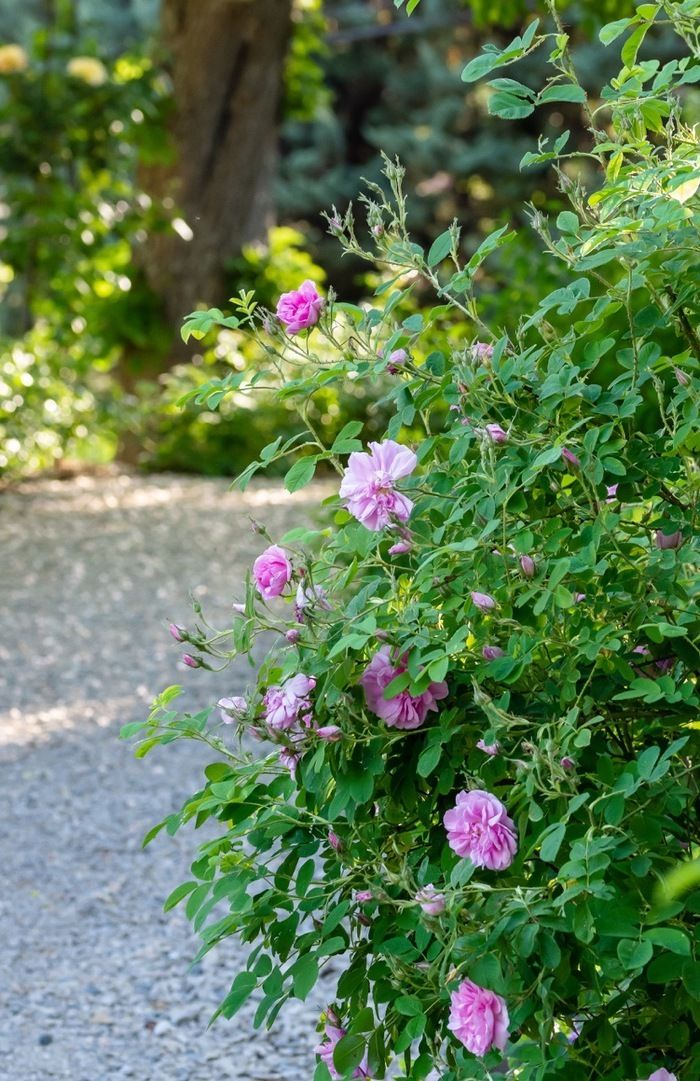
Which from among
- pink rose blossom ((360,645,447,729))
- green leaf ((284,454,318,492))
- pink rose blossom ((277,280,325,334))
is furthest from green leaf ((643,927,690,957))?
pink rose blossom ((277,280,325,334))

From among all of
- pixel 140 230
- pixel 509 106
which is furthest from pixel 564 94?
pixel 140 230

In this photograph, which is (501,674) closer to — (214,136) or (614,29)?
(614,29)

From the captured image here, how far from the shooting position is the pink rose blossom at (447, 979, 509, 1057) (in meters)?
1.25

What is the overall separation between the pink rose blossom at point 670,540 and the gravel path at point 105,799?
125 cm

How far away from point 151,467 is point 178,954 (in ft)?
17.6

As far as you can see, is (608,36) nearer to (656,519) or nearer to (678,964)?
(656,519)

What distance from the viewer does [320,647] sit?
139 centimetres

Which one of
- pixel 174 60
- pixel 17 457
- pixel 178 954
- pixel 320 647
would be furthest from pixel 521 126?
pixel 320 647

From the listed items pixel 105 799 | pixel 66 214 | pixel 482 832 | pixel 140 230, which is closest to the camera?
pixel 482 832

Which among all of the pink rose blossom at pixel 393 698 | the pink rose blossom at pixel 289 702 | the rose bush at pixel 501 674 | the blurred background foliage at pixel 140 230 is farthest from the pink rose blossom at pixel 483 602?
the blurred background foliage at pixel 140 230

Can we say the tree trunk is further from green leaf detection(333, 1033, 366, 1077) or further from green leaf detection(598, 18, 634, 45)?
→ green leaf detection(333, 1033, 366, 1077)

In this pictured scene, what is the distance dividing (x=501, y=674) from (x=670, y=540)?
0.76 feet

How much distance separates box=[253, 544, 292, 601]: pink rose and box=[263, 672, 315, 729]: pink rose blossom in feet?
0.30

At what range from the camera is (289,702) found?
4.56 ft
